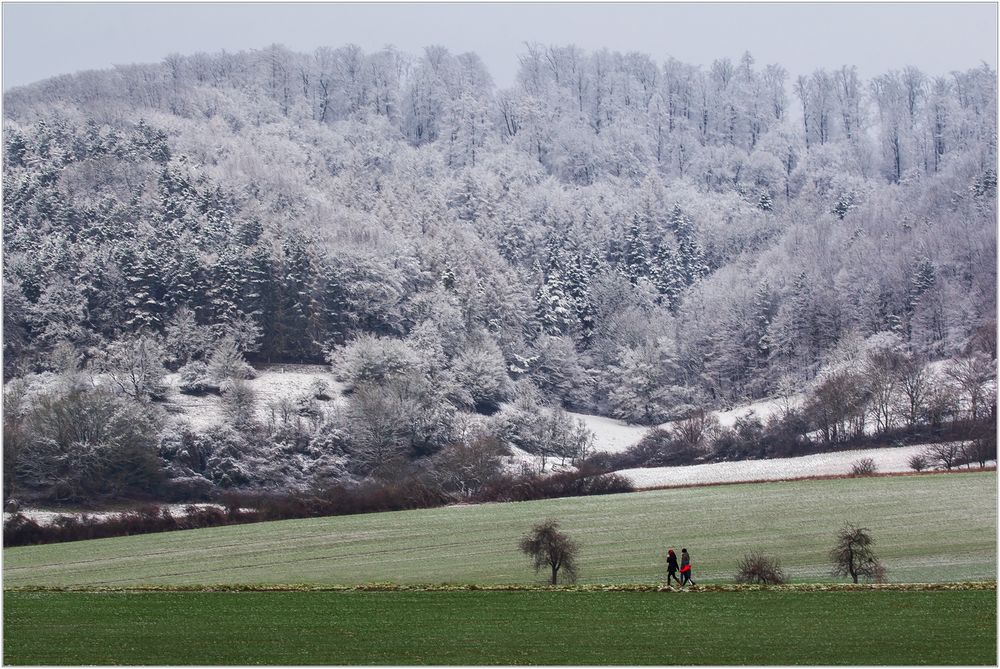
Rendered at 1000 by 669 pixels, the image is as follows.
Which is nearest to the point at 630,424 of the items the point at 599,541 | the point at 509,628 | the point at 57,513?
the point at 57,513

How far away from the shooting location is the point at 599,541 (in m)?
58.2

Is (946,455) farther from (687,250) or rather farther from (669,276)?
(687,250)

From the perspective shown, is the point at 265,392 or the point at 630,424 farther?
the point at 630,424

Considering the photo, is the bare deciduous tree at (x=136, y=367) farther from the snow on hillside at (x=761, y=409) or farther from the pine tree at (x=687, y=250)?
the pine tree at (x=687, y=250)

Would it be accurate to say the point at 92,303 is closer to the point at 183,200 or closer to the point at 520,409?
the point at 183,200

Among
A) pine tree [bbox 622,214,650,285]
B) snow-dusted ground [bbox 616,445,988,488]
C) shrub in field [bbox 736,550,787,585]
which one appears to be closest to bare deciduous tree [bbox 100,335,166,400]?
snow-dusted ground [bbox 616,445,988,488]

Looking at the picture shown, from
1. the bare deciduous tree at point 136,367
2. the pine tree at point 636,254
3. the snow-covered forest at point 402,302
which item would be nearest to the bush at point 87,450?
the snow-covered forest at point 402,302

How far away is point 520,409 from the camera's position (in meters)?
127

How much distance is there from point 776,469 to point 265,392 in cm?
5453

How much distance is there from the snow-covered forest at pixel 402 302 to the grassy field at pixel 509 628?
60.7 metres

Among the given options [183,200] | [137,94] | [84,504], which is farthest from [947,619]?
[137,94]

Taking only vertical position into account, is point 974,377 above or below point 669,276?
below

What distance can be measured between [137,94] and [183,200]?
173 ft

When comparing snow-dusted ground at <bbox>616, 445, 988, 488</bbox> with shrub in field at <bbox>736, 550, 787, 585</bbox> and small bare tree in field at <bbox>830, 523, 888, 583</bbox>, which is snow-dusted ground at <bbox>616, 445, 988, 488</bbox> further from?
shrub in field at <bbox>736, 550, 787, 585</bbox>
